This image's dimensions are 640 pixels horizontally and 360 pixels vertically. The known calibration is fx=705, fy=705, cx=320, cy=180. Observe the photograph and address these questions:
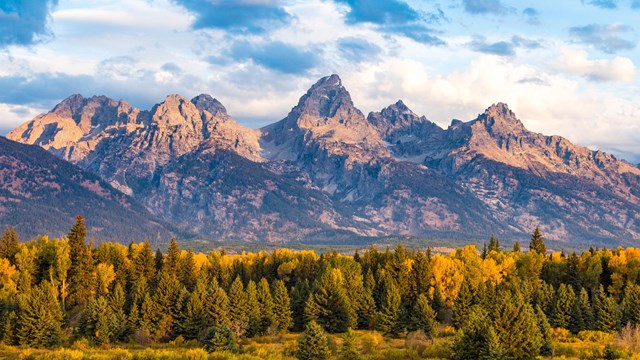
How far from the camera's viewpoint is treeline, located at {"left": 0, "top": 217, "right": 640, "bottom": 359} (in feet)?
336

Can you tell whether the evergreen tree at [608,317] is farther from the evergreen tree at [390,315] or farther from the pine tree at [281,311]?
the pine tree at [281,311]

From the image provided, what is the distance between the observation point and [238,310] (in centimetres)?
12800

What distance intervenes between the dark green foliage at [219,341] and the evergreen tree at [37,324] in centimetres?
2804

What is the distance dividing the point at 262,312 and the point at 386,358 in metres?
41.5

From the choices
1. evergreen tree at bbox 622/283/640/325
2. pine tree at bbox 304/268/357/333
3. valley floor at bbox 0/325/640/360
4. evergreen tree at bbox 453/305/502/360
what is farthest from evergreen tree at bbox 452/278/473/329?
evergreen tree at bbox 453/305/502/360

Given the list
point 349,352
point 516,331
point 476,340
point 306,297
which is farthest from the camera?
point 306,297

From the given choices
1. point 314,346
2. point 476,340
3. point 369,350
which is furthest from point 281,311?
point 476,340

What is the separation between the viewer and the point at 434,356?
3681 inches

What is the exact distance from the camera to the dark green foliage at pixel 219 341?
95594 mm

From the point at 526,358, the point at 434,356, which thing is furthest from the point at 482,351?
the point at 434,356

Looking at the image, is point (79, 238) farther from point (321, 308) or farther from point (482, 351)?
point (482, 351)

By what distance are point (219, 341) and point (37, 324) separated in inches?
1413

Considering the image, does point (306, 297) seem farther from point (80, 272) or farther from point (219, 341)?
point (80, 272)

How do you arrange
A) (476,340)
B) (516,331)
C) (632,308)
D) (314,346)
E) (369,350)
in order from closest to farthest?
(516,331)
(476,340)
(314,346)
(369,350)
(632,308)
